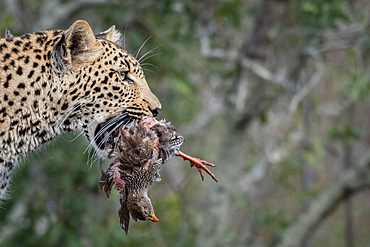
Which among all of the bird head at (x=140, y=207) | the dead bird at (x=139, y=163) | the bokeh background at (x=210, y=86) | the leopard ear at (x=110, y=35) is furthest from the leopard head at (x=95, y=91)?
the bokeh background at (x=210, y=86)

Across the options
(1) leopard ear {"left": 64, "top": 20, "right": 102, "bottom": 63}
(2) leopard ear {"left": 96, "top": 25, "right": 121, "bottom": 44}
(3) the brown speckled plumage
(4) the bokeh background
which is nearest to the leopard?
(1) leopard ear {"left": 64, "top": 20, "right": 102, "bottom": 63}

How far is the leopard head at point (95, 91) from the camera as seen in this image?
10.2 ft

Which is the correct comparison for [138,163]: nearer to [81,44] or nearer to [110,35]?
[81,44]

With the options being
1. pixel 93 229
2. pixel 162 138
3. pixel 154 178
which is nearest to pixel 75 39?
pixel 162 138

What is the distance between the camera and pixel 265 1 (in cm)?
652

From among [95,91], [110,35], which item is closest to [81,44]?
[95,91]

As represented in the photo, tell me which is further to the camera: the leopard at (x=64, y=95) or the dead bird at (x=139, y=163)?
the leopard at (x=64, y=95)

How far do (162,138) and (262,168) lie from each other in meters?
7.26

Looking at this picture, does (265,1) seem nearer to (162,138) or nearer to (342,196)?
(342,196)

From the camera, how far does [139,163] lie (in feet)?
8.75

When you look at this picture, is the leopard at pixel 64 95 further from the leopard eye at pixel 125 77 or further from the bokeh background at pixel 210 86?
the bokeh background at pixel 210 86

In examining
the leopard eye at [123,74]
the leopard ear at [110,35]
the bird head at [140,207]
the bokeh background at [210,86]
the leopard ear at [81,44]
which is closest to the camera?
the bird head at [140,207]

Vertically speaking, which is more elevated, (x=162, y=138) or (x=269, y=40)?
(x=269, y=40)

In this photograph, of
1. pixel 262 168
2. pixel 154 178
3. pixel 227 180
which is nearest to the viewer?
pixel 154 178
